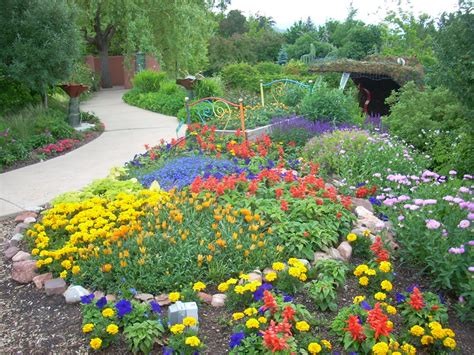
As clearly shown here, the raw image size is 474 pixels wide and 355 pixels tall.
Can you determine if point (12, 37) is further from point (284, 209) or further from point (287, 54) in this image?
point (287, 54)

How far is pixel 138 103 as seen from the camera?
1500 centimetres

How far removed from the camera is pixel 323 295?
331cm

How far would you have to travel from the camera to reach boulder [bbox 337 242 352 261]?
12.9 feet

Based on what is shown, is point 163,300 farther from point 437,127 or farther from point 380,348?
point 437,127

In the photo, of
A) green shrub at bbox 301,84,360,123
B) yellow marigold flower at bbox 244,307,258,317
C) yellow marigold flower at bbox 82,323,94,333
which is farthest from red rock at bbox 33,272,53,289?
green shrub at bbox 301,84,360,123

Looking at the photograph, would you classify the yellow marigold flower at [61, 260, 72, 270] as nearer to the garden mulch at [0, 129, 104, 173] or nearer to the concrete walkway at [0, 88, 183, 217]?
the concrete walkway at [0, 88, 183, 217]

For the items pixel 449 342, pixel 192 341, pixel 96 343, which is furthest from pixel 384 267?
pixel 96 343

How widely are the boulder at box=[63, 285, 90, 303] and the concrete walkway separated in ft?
7.50

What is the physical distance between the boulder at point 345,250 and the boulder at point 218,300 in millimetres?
1104

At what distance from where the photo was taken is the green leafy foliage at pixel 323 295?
330 cm

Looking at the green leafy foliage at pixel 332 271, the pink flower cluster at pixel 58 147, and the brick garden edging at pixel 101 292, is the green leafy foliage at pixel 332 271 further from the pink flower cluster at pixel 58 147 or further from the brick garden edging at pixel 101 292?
the pink flower cluster at pixel 58 147

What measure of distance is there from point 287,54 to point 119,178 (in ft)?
77.1

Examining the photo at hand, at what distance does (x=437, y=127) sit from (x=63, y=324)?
556cm

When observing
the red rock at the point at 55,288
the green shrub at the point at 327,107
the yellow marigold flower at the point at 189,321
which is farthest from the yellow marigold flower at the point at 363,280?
the green shrub at the point at 327,107
